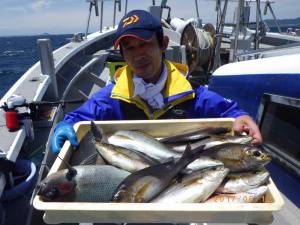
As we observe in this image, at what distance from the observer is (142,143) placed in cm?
197

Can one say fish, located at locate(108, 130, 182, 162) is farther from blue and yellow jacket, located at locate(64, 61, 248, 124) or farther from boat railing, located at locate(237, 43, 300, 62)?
boat railing, located at locate(237, 43, 300, 62)

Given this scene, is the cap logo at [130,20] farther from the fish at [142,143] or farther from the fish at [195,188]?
the fish at [195,188]

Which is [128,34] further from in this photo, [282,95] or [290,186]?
[290,186]

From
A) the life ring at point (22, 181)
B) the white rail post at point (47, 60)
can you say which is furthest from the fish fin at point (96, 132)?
the white rail post at point (47, 60)

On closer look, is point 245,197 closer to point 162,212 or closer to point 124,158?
point 162,212

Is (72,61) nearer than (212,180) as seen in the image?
No

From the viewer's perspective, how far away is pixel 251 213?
1.27 meters

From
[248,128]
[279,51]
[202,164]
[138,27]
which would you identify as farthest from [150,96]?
[279,51]

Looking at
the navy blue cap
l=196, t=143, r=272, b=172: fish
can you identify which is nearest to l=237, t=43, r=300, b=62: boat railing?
the navy blue cap

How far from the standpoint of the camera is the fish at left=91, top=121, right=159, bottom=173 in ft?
5.64

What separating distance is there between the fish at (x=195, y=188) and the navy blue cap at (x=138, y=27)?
1.13 meters

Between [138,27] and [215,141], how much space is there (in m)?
0.93

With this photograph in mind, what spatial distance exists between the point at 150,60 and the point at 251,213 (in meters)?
1.46

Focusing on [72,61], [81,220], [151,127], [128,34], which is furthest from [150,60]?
[72,61]
